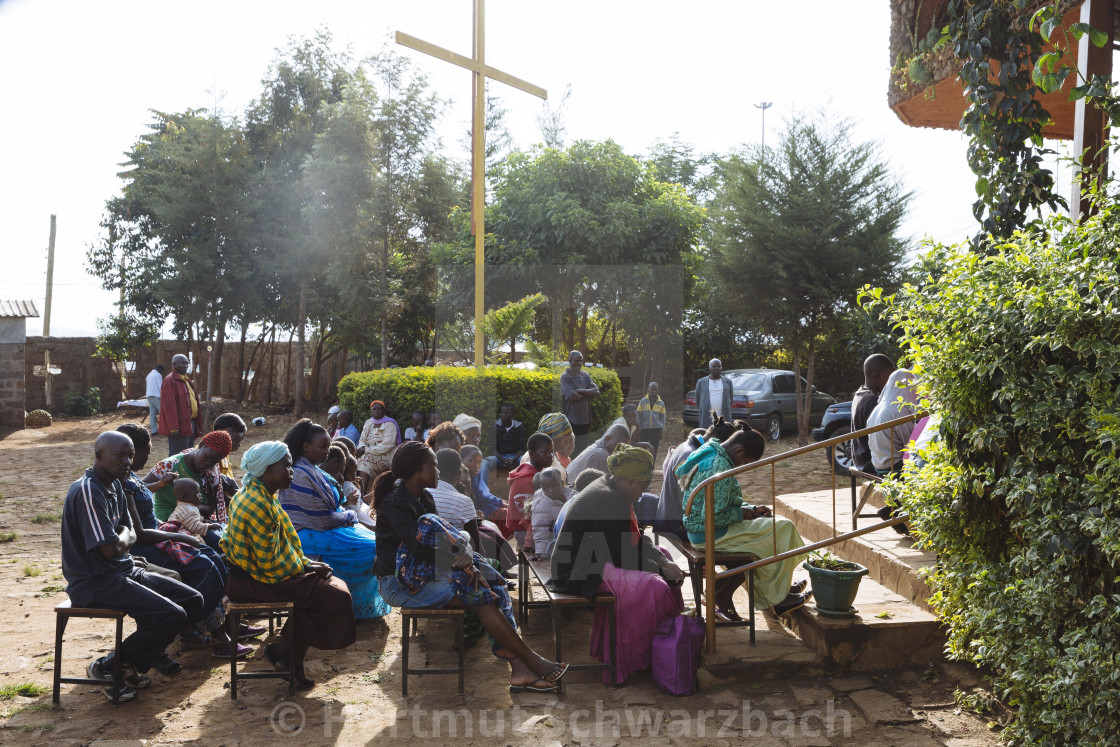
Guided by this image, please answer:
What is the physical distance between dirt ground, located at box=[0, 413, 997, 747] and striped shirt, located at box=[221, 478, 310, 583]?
0.74 m

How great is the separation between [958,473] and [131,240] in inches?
812

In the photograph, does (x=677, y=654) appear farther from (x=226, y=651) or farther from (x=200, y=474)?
(x=200, y=474)

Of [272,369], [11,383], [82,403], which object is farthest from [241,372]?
[11,383]

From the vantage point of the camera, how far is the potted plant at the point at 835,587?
5133 millimetres

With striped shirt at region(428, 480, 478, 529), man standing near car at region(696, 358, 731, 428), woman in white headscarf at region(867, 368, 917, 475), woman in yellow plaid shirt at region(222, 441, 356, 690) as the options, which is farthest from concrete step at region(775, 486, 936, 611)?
man standing near car at region(696, 358, 731, 428)

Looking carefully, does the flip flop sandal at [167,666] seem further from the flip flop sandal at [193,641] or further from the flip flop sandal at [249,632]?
the flip flop sandal at [249,632]

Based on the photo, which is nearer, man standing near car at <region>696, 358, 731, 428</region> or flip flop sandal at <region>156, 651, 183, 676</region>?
flip flop sandal at <region>156, 651, 183, 676</region>

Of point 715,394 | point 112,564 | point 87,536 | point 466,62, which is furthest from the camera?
point 715,394

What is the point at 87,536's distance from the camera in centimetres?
442

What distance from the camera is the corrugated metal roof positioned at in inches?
703

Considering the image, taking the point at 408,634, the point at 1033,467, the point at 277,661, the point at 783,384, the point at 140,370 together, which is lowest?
the point at 277,661

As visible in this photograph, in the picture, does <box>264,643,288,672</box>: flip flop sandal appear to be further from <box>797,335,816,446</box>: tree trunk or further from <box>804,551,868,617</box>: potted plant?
<box>797,335,816,446</box>: tree trunk

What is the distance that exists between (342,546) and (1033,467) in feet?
13.9

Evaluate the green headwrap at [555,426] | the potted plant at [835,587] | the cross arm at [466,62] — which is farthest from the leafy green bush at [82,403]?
the potted plant at [835,587]
